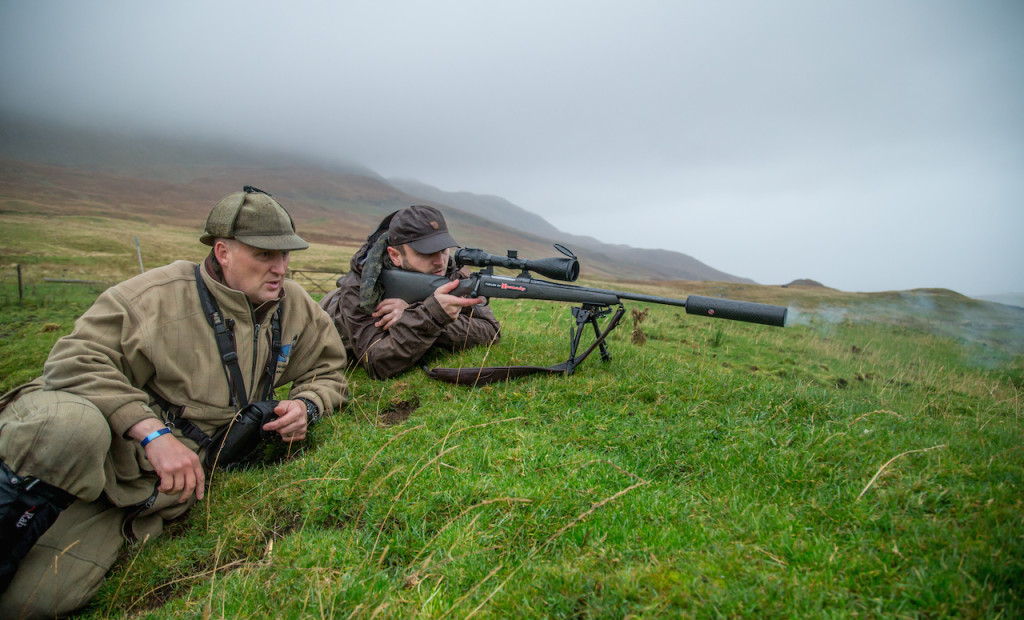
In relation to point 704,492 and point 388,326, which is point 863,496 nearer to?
point 704,492

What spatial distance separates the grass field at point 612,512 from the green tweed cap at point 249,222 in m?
2.09

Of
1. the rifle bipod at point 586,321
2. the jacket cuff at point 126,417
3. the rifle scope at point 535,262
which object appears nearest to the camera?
the jacket cuff at point 126,417

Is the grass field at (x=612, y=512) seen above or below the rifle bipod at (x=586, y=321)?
below

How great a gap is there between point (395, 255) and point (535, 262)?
2.15 metres

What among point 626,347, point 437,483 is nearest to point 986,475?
point 437,483

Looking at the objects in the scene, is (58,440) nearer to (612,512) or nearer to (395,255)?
(612,512)

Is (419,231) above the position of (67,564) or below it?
above

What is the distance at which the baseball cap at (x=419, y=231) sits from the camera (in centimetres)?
599

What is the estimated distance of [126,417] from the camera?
3.43m

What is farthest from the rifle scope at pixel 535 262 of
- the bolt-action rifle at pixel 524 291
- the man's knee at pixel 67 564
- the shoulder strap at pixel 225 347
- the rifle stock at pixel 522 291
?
the man's knee at pixel 67 564

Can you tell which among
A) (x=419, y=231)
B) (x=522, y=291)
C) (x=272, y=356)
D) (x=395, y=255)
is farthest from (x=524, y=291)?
(x=272, y=356)

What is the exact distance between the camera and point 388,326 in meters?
6.15

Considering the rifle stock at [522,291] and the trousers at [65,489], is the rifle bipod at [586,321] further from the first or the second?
the trousers at [65,489]

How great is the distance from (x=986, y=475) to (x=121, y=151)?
235 metres
